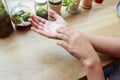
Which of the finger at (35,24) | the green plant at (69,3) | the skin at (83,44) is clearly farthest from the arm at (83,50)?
the green plant at (69,3)

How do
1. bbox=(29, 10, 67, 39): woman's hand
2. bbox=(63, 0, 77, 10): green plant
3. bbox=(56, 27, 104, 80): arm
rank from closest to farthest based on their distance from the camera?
bbox=(56, 27, 104, 80): arm < bbox=(29, 10, 67, 39): woman's hand < bbox=(63, 0, 77, 10): green plant

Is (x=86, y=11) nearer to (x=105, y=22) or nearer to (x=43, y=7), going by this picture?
(x=105, y=22)

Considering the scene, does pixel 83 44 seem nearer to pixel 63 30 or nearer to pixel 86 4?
pixel 63 30

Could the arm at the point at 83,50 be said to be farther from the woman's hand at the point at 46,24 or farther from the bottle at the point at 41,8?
the bottle at the point at 41,8

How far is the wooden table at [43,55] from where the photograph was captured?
81cm

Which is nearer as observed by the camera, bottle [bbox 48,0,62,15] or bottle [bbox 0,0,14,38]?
bottle [bbox 0,0,14,38]

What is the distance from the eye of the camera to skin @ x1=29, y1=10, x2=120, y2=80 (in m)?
0.80

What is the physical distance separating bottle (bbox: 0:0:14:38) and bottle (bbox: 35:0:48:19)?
148 millimetres

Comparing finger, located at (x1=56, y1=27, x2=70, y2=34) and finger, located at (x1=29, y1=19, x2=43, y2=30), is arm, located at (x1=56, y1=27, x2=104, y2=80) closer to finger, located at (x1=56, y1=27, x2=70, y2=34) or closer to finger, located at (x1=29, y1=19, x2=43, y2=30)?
finger, located at (x1=56, y1=27, x2=70, y2=34)

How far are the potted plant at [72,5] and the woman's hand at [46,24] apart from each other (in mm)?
123

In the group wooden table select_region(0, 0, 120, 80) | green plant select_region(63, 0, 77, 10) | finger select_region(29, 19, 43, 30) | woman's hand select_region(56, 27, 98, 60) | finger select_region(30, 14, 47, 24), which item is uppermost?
green plant select_region(63, 0, 77, 10)

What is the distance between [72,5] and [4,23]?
1.15 feet

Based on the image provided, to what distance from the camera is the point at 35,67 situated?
83 cm

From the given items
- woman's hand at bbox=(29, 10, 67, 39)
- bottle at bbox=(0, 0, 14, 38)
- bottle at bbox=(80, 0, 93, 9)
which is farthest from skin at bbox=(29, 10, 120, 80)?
bottle at bbox=(80, 0, 93, 9)
